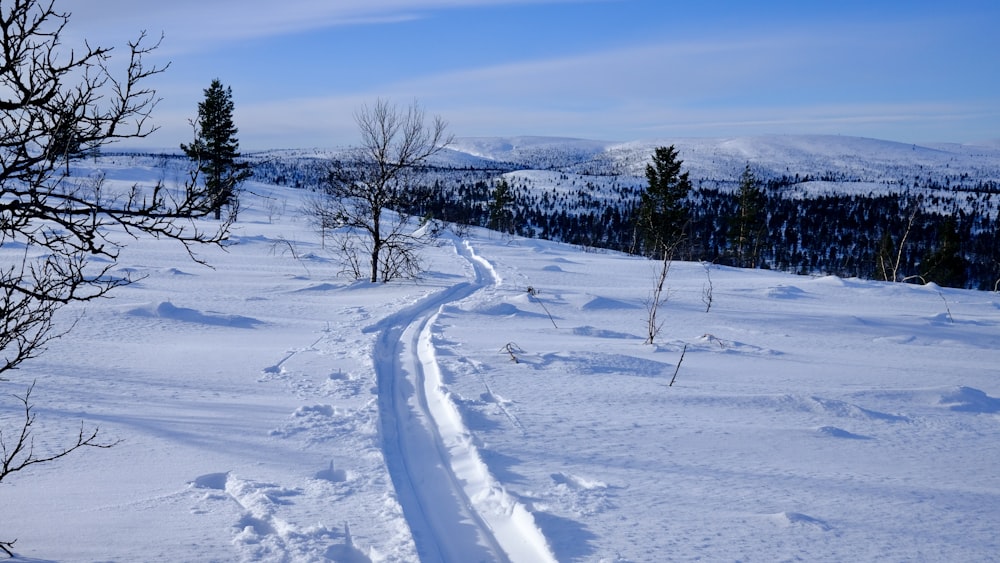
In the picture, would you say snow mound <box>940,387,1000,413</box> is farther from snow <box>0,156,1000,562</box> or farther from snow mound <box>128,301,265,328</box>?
snow mound <box>128,301,265,328</box>

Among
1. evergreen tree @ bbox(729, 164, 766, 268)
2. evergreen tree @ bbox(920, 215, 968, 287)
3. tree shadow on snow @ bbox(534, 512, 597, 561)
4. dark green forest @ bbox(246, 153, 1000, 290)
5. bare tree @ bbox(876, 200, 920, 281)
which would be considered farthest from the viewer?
dark green forest @ bbox(246, 153, 1000, 290)

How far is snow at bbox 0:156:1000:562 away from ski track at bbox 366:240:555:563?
24 millimetres

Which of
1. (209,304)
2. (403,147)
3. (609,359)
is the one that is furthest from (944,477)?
(403,147)

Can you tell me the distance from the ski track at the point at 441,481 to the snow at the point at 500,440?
0.08 ft

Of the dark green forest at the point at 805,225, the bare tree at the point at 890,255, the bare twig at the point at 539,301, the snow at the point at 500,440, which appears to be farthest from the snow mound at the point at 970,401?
the dark green forest at the point at 805,225

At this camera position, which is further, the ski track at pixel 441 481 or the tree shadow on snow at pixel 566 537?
the ski track at pixel 441 481

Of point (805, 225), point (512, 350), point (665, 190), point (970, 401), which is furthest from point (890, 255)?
point (805, 225)

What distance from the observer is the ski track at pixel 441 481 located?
12.8 feet

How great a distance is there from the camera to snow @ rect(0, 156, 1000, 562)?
3.84 meters

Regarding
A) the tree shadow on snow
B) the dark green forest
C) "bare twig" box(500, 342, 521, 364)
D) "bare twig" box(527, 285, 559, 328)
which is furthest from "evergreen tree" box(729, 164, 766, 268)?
the tree shadow on snow

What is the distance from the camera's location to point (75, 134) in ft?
10.1

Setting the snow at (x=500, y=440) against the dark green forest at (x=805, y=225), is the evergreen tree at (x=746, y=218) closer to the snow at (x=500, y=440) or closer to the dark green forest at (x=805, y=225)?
the dark green forest at (x=805, y=225)

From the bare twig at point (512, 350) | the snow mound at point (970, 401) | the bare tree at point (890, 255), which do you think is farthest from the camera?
the bare tree at point (890, 255)

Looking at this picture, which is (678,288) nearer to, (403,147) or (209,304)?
(403,147)
